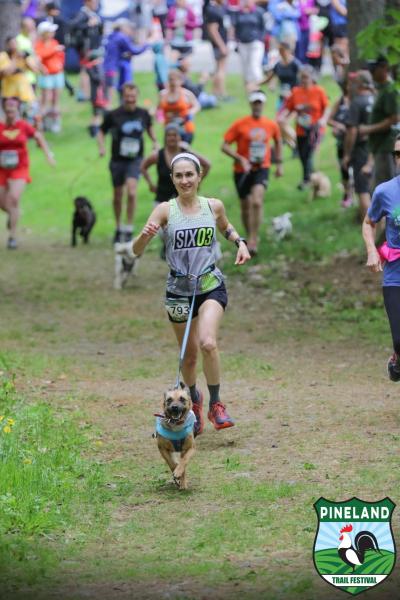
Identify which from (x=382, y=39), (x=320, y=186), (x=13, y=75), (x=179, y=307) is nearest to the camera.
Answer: (x=179, y=307)

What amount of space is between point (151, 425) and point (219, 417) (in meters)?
1.04

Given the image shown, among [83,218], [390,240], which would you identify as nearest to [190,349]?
[390,240]

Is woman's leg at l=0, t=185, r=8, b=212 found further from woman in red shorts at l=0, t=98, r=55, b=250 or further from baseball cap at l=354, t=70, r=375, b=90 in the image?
baseball cap at l=354, t=70, r=375, b=90

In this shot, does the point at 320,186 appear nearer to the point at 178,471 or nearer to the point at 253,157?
the point at 253,157

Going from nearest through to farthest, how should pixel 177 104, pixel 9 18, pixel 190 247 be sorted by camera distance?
pixel 190 247
pixel 177 104
pixel 9 18

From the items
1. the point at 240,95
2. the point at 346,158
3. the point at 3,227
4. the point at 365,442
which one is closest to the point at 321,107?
the point at 346,158

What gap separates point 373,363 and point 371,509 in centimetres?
552

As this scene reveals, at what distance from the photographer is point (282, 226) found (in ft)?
61.5

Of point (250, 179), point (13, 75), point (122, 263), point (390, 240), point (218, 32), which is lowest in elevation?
point (122, 263)

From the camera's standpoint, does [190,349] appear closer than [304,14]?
Yes

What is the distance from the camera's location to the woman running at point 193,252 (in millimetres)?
8789

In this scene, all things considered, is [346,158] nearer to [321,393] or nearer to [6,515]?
[321,393]

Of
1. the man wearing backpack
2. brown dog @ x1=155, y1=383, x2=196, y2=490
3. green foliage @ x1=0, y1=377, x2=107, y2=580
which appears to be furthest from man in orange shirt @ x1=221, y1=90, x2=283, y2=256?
the man wearing backpack

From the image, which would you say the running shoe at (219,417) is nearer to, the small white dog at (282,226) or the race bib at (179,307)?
the race bib at (179,307)
